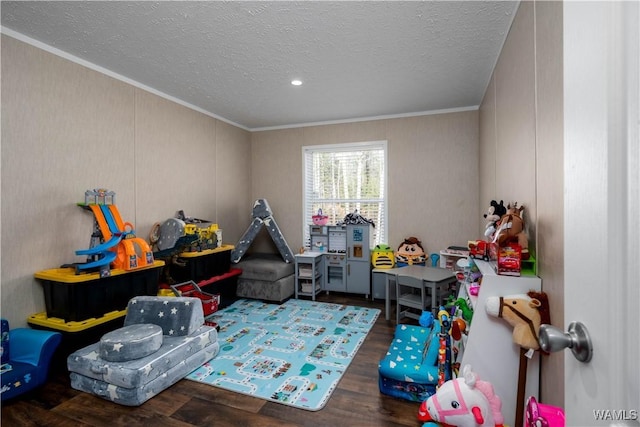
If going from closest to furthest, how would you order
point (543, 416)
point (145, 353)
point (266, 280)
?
point (543, 416) → point (145, 353) → point (266, 280)

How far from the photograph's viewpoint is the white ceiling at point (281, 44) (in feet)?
6.75

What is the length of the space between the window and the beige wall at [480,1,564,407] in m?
2.30

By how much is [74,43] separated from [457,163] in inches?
170

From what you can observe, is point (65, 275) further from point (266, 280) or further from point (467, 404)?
point (467, 404)

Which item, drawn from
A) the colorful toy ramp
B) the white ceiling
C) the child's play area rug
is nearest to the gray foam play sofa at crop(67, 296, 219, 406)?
the child's play area rug

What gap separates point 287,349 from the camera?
280 cm

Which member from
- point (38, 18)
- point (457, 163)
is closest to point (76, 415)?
point (38, 18)

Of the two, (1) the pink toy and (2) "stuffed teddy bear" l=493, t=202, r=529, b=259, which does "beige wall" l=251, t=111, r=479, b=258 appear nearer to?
(2) "stuffed teddy bear" l=493, t=202, r=529, b=259

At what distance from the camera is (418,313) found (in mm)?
3635

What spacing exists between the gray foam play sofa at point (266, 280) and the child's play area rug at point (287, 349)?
144 mm

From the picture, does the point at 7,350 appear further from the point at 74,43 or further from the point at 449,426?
the point at 449,426

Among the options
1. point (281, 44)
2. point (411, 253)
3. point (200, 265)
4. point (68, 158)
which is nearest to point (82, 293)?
point (68, 158)

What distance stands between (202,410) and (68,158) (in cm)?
238

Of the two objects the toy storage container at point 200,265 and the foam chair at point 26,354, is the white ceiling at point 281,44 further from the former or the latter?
the foam chair at point 26,354
